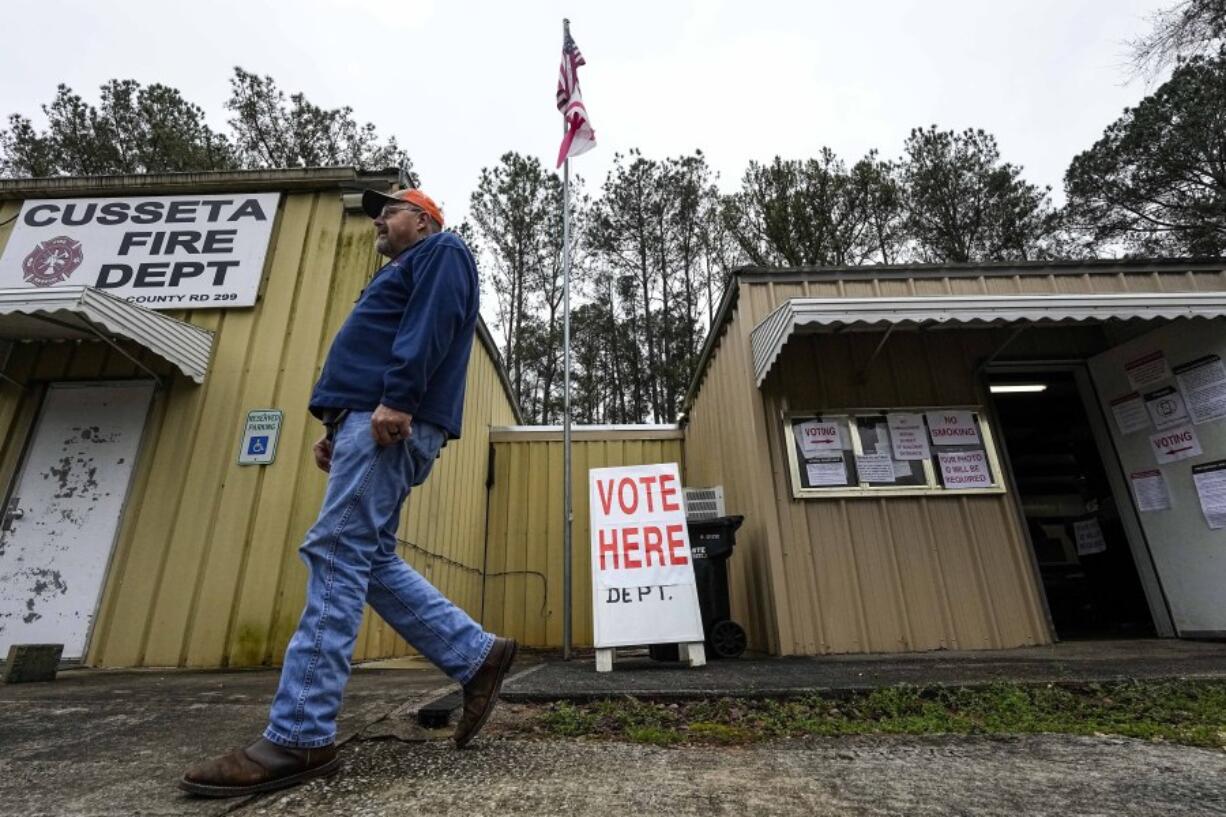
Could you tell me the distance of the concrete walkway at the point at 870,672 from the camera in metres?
2.43

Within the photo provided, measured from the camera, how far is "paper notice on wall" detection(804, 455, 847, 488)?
475 centimetres

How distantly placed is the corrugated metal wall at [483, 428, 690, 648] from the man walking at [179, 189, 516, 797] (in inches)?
215

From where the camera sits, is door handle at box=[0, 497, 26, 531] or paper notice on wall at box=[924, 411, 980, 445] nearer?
door handle at box=[0, 497, 26, 531]

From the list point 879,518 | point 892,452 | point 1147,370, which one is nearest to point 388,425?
point 879,518

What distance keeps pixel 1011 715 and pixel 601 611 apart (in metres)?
2.36

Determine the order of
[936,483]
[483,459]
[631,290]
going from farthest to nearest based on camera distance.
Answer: [631,290]
[483,459]
[936,483]

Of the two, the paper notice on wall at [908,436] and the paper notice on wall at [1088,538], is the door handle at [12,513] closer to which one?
the paper notice on wall at [908,436]

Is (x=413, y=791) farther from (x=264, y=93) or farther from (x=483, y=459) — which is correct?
(x=264, y=93)

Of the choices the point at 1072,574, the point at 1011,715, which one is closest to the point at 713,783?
the point at 1011,715

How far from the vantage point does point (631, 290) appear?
1841 cm

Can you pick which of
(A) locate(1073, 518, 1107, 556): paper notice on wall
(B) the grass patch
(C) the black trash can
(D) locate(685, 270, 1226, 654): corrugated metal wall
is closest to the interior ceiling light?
(D) locate(685, 270, 1226, 654): corrugated metal wall

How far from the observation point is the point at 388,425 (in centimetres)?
160

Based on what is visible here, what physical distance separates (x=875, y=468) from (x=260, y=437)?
16.8ft

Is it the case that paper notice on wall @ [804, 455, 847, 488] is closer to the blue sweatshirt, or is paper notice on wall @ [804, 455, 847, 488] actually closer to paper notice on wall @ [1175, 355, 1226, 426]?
paper notice on wall @ [1175, 355, 1226, 426]
